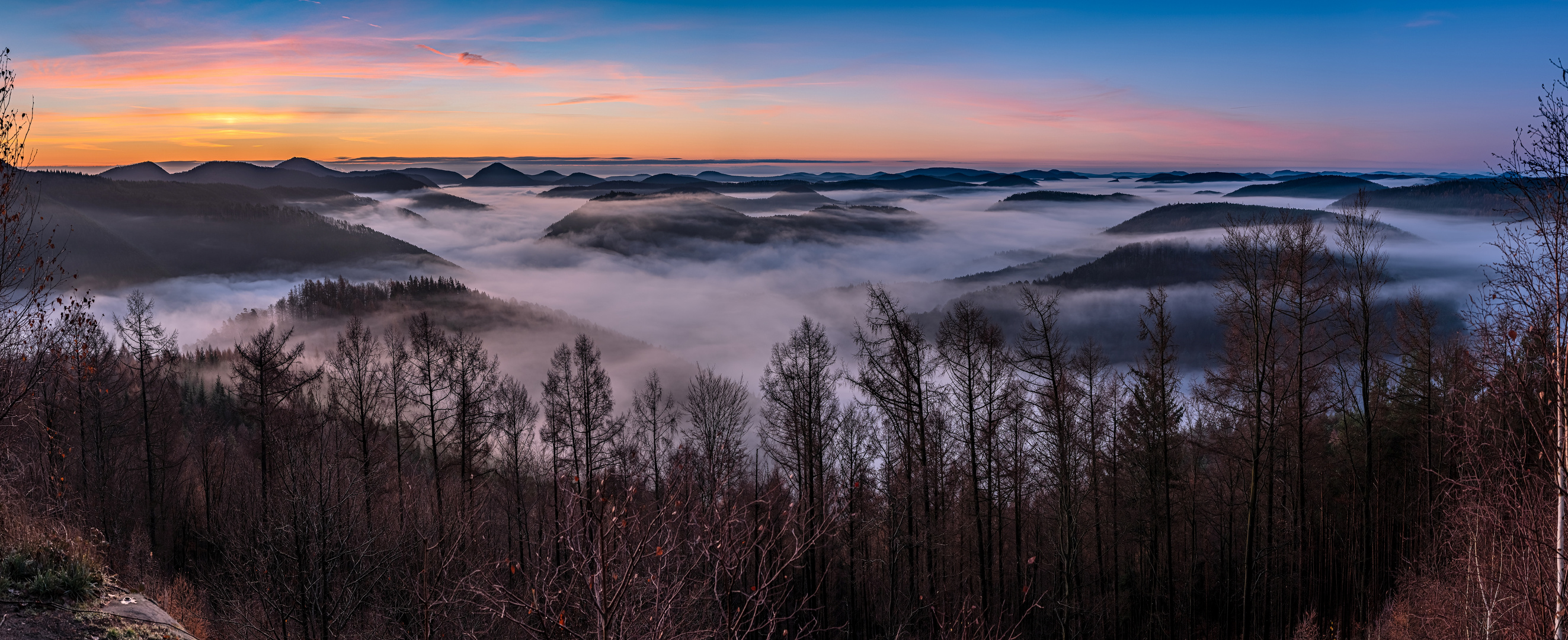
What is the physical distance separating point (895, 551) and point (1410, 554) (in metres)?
21.3

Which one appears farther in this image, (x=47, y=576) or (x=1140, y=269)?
(x=1140, y=269)

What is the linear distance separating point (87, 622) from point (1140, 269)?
190113mm

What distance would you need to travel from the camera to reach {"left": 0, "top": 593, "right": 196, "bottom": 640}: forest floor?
9.62 m

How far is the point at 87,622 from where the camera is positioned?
1015cm

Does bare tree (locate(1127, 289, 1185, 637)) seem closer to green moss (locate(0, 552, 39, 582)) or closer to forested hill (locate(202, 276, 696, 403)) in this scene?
green moss (locate(0, 552, 39, 582))

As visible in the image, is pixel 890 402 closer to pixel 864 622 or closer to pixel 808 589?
pixel 808 589

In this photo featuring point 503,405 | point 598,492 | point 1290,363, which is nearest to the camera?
point 598,492

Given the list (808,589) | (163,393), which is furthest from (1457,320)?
(163,393)

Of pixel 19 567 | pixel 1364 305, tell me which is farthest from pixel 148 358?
pixel 1364 305

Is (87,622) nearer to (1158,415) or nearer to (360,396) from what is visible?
(360,396)

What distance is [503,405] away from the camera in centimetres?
4456

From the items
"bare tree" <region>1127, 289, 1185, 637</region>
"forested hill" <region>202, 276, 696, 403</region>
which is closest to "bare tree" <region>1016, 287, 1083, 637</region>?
"bare tree" <region>1127, 289, 1185, 637</region>

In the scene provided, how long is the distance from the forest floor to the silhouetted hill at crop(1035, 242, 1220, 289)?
6686 inches

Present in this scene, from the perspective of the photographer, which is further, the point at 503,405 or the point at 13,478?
the point at 503,405
